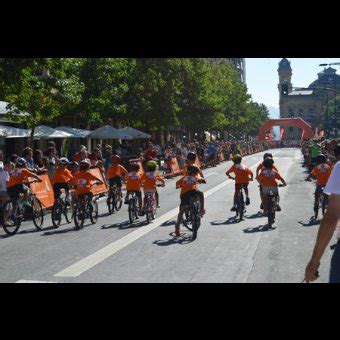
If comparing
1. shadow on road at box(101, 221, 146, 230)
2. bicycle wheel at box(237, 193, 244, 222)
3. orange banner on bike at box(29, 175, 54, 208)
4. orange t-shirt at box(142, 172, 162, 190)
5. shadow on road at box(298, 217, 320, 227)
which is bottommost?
shadow on road at box(298, 217, 320, 227)

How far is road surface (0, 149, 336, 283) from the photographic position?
8047 mm

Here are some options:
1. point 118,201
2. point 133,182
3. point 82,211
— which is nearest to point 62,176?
point 82,211

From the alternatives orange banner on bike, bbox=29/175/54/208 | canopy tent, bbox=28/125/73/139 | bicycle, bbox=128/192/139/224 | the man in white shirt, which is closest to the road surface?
bicycle, bbox=128/192/139/224

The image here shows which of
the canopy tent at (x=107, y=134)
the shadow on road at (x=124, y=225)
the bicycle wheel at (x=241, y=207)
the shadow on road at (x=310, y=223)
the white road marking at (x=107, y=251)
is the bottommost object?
the shadow on road at (x=310, y=223)

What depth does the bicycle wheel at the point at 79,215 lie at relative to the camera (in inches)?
505

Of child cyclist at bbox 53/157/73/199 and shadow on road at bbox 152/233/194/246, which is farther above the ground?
child cyclist at bbox 53/157/73/199

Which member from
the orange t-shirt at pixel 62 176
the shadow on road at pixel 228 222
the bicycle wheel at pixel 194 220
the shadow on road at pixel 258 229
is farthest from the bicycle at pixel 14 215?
the shadow on road at pixel 258 229

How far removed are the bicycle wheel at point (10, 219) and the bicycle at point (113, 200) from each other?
355 cm

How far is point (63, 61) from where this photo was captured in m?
22.8

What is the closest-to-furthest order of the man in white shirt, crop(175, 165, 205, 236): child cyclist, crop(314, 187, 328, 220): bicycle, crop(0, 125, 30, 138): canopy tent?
1. the man in white shirt
2. crop(175, 165, 205, 236): child cyclist
3. crop(314, 187, 328, 220): bicycle
4. crop(0, 125, 30, 138): canopy tent

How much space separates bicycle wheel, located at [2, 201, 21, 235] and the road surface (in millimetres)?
254

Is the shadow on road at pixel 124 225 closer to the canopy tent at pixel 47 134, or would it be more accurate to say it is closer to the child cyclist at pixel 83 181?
the child cyclist at pixel 83 181

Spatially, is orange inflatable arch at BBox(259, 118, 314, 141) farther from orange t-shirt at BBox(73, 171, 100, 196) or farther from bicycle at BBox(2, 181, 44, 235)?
bicycle at BBox(2, 181, 44, 235)
